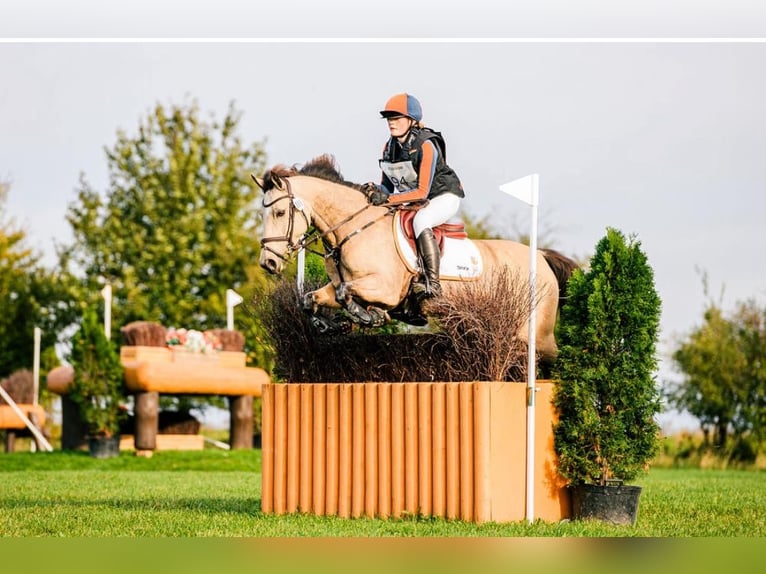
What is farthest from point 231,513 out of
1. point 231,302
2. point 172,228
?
point 172,228

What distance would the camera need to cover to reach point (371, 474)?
9.19m

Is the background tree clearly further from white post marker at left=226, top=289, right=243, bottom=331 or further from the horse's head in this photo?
the horse's head

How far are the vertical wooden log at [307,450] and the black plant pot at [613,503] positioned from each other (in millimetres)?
2107

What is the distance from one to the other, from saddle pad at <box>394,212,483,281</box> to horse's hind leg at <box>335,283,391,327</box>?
1.45 feet

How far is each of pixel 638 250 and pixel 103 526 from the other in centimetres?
438

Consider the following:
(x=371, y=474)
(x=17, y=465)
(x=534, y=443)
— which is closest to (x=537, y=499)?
(x=534, y=443)

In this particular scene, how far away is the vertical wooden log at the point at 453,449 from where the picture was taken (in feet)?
29.0

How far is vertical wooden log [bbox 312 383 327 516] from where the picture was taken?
942 cm

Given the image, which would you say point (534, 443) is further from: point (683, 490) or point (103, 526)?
point (683, 490)

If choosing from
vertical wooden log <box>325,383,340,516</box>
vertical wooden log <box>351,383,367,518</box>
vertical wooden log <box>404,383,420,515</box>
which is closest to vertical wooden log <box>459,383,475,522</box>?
vertical wooden log <box>404,383,420,515</box>

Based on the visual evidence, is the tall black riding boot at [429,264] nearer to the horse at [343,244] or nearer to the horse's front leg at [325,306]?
the horse at [343,244]

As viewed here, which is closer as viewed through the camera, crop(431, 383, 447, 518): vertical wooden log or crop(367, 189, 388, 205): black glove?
crop(431, 383, 447, 518): vertical wooden log

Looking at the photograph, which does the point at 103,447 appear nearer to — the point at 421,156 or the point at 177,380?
the point at 177,380

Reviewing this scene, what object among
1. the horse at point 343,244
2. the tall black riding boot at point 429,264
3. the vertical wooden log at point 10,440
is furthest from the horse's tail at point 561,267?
the vertical wooden log at point 10,440
